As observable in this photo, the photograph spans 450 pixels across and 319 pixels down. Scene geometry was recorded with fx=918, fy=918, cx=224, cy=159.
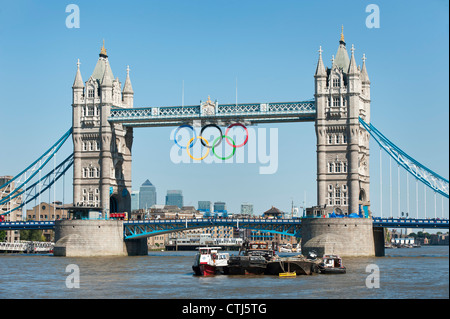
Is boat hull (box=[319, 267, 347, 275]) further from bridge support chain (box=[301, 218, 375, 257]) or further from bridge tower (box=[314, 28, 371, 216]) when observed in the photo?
bridge tower (box=[314, 28, 371, 216])

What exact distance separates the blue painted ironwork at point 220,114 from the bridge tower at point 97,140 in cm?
210

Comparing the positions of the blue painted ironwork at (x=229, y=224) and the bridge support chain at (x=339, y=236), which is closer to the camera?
the bridge support chain at (x=339, y=236)

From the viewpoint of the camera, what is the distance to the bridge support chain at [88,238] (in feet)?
437

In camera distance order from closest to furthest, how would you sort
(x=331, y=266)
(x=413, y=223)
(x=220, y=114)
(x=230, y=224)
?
(x=331, y=266) → (x=413, y=223) → (x=230, y=224) → (x=220, y=114)

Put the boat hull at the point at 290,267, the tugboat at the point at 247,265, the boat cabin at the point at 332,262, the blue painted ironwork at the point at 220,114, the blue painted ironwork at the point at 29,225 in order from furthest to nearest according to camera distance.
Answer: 1. the blue painted ironwork at the point at 29,225
2. the blue painted ironwork at the point at 220,114
3. the boat cabin at the point at 332,262
4. the tugboat at the point at 247,265
5. the boat hull at the point at 290,267

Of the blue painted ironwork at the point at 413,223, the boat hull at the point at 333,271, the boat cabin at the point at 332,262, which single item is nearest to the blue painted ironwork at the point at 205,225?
the blue painted ironwork at the point at 413,223

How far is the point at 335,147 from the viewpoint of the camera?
13088 cm

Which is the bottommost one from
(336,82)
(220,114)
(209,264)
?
(209,264)

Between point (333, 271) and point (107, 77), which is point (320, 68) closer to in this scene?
point (107, 77)

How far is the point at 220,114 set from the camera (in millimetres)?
135250

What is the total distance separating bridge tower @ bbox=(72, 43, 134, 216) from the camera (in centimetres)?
14200

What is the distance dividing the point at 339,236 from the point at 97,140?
42.7m

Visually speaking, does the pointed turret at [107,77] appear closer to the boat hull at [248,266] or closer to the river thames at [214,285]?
the river thames at [214,285]

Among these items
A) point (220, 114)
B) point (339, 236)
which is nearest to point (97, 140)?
point (220, 114)
